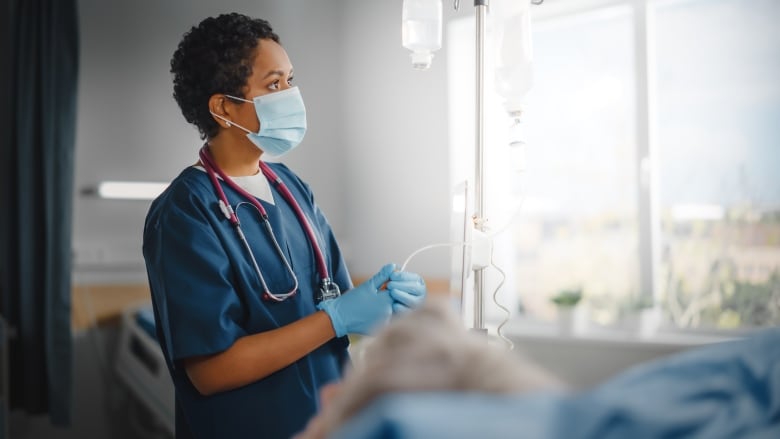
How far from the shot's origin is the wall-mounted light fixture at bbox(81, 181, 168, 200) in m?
2.35

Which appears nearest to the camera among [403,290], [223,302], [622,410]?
[622,410]

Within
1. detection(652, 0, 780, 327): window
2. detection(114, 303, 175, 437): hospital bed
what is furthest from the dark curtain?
detection(652, 0, 780, 327): window

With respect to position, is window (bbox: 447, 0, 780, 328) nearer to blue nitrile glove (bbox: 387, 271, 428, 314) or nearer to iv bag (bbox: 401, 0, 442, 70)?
iv bag (bbox: 401, 0, 442, 70)

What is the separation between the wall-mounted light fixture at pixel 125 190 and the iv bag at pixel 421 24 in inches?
60.1

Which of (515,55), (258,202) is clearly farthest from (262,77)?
(515,55)

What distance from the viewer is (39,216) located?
2.11 m

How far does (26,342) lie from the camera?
6.85ft

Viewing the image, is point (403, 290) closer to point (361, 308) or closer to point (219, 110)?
point (361, 308)

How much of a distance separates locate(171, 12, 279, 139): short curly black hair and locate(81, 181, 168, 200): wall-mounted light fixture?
4.12ft

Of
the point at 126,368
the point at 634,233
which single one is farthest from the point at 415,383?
the point at 634,233

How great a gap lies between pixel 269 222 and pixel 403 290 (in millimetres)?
298

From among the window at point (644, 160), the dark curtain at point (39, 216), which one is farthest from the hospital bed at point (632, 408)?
the window at point (644, 160)

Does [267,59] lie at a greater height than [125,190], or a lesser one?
greater

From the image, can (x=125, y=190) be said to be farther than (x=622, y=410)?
Yes
